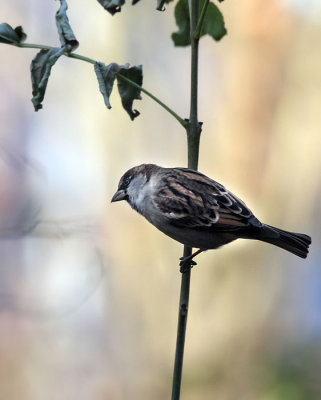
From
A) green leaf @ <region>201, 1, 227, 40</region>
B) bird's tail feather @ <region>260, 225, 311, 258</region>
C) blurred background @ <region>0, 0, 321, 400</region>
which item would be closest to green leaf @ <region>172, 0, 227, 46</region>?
green leaf @ <region>201, 1, 227, 40</region>

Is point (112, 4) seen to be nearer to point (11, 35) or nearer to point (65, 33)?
Answer: point (65, 33)

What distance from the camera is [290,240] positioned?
2.83 meters

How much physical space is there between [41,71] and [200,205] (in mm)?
1145

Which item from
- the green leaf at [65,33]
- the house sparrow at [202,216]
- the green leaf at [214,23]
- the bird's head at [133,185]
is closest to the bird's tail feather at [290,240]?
the house sparrow at [202,216]

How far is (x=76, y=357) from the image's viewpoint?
236 inches

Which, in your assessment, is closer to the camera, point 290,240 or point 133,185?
point 290,240

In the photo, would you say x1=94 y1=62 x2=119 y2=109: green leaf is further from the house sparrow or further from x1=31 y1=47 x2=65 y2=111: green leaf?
the house sparrow

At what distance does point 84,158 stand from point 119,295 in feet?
4.34

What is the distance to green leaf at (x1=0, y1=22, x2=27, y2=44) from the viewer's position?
217 cm

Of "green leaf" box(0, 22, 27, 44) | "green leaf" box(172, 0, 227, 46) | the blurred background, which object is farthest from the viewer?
the blurred background

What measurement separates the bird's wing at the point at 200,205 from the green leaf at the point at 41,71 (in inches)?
37.9

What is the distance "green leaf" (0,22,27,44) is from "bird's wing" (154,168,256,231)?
3.23 feet

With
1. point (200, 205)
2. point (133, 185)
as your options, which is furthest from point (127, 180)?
point (200, 205)

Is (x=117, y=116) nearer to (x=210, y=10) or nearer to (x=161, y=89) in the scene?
(x=161, y=89)
